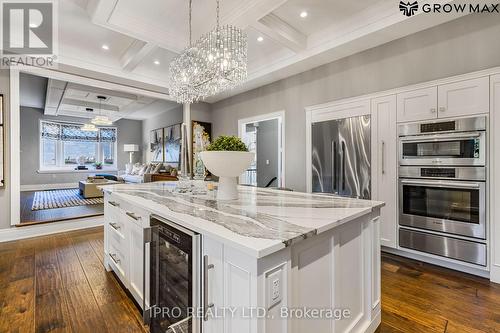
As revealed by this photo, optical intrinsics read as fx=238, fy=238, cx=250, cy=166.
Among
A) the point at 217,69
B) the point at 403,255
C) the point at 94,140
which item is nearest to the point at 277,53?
the point at 217,69

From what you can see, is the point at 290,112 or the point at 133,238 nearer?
the point at 133,238

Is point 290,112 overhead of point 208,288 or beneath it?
overhead

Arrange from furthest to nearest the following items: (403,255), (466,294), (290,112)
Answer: (290,112), (403,255), (466,294)

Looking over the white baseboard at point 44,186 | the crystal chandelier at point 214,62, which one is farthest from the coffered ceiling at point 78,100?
the crystal chandelier at point 214,62

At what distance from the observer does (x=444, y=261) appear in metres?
2.59

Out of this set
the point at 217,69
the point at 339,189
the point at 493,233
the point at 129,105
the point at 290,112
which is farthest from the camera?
the point at 129,105

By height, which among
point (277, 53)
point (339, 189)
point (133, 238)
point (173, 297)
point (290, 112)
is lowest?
point (173, 297)

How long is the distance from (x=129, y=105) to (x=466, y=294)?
835 cm

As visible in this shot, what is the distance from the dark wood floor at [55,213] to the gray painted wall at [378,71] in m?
3.74

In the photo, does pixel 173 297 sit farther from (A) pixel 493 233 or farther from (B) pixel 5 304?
(A) pixel 493 233

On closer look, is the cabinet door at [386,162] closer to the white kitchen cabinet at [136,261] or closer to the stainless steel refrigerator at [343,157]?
the stainless steel refrigerator at [343,157]

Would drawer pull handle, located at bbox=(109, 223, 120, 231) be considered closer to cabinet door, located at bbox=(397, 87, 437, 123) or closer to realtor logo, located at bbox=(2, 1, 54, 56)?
realtor logo, located at bbox=(2, 1, 54, 56)

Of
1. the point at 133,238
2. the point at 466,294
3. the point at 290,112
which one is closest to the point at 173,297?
the point at 133,238

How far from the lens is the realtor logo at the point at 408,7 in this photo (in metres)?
2.48
